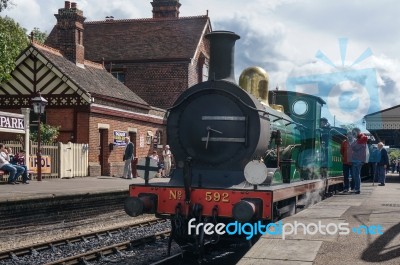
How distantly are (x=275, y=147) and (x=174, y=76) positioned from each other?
20.5 meters

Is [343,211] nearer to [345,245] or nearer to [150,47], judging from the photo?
[345,245]

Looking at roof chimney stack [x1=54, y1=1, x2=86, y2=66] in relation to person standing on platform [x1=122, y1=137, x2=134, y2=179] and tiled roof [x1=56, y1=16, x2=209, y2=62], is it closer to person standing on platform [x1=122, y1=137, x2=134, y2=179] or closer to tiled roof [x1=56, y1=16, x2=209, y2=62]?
person standing on platform [x1=122, y1=137, x2=134, y2=179]

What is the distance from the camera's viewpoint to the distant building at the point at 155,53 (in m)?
28.2

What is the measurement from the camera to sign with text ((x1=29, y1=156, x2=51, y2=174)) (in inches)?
650

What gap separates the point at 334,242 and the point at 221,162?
2242mm

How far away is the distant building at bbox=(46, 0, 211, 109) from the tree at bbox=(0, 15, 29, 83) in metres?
2.01

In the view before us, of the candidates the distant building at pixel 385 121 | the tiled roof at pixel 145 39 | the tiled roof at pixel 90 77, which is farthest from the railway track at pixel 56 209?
the tiled roof at pixel 145 39

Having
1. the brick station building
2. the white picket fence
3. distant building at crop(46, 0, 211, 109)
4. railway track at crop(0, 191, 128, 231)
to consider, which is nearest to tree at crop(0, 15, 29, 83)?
the brick station building

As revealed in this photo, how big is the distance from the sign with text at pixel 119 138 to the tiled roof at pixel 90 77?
145 centimetres

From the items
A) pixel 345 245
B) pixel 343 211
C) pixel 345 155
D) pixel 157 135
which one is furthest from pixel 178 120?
pixel 157 135

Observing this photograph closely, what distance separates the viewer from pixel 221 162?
285 inches

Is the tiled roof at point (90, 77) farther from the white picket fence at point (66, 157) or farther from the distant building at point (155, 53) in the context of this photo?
the distant building at point (155, 53)

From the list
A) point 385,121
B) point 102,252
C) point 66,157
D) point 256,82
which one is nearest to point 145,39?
point 66,157

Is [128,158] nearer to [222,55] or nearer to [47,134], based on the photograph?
[47,134]
